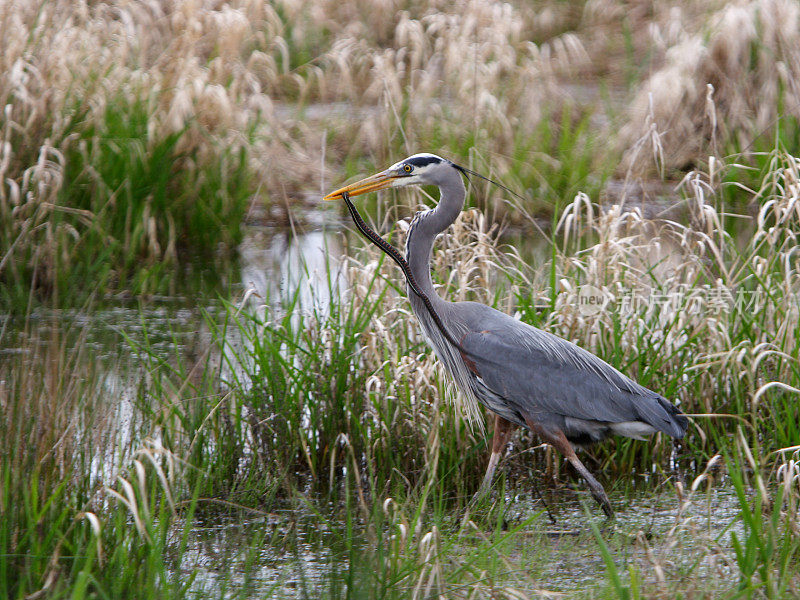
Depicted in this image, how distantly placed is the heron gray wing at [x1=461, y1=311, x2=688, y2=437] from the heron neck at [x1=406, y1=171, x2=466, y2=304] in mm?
285

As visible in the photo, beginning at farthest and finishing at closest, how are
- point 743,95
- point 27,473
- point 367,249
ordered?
point 743,95, point 367,249, point 27,473

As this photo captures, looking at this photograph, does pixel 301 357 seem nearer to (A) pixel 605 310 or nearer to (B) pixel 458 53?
(A) pixel 605 310

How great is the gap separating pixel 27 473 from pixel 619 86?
9.53 metres

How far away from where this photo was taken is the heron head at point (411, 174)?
3.84 metres

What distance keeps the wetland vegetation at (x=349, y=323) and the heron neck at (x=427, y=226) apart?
233 mm

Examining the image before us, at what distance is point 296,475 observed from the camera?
159 inches

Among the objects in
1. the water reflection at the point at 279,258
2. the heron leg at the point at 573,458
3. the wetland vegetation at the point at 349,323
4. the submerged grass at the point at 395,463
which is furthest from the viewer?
the water reflection at the point at 279,258

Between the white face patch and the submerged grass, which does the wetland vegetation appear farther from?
the white face patch

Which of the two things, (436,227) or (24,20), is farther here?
(24,20)

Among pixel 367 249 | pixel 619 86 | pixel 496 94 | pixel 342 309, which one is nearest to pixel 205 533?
pixel 342 309

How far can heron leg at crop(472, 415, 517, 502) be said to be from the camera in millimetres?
3746

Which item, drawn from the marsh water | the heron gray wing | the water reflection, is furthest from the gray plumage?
the water reflection

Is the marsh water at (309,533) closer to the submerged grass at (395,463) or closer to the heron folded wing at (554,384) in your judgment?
the submerged grass at (395,463)

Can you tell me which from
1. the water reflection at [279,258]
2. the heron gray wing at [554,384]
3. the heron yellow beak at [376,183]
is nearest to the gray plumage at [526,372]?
the heron gray wing at [554,384]
